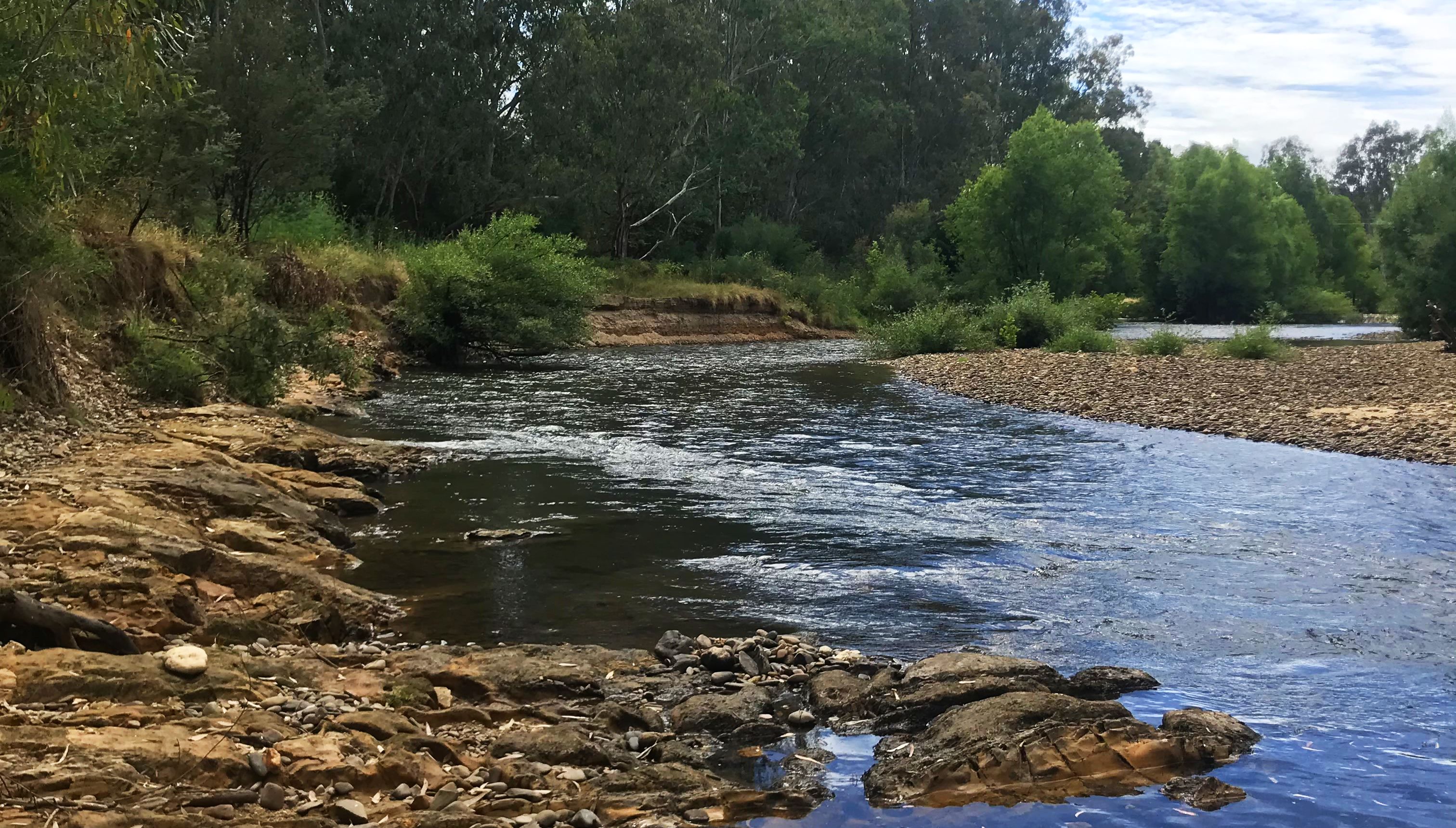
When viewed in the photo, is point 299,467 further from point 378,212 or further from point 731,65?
point 731,65

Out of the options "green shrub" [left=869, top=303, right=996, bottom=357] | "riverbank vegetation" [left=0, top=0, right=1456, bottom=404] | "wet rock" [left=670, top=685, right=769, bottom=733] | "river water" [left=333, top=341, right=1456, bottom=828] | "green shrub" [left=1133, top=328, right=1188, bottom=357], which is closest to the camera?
"river water" [left=333, top=341, right=1456, bottom=828]

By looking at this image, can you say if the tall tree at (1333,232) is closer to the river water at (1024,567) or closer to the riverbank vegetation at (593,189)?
the riverbank vegetation at (593,189)

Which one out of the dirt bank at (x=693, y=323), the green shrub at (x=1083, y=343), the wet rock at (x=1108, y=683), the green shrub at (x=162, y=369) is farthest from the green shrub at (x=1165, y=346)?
the wet rock at (x=1108, y=683)

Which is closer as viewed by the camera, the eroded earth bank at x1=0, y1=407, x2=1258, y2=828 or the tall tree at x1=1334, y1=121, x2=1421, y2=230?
the eroded earth bank at x1=0, y1=407, x2=1258, y2=828

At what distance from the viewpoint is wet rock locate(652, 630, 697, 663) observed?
8203 millimetres

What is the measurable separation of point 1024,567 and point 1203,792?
5006 mm

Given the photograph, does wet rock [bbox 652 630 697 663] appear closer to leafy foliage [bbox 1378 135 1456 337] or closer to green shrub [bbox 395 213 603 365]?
green shrub [bbox 395 213 603 365]

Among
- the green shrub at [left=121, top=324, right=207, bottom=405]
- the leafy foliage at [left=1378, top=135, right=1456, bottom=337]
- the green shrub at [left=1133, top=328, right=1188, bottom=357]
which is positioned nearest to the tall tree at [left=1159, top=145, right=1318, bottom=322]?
the leafy foliage at [left=1378, top=135, right=1456, bottom=337]

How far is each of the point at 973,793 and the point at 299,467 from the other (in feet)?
36.4

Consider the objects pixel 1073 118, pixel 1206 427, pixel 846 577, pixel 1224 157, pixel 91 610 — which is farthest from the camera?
pixel 1073 118

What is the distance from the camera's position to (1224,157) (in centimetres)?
7575

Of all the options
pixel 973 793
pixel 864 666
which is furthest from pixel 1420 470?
pixel 973 793

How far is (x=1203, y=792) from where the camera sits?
612 centimetres

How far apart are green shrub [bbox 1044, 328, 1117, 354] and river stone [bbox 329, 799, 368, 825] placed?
113 ft
